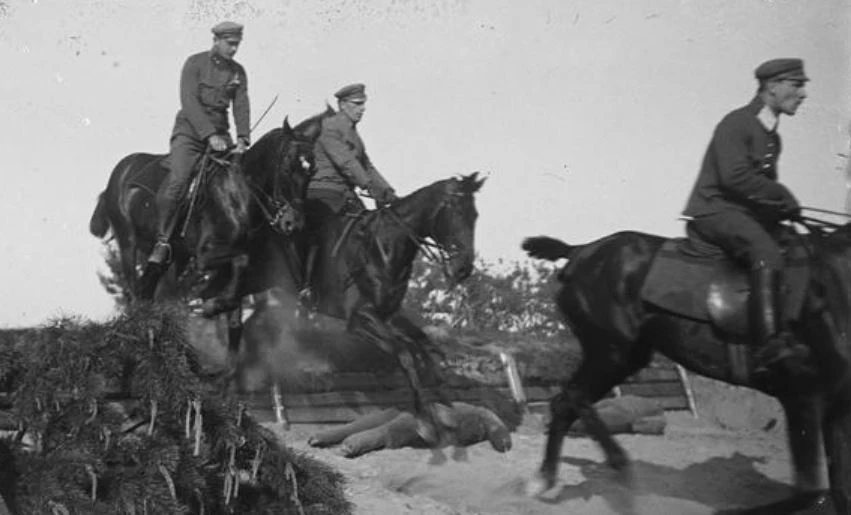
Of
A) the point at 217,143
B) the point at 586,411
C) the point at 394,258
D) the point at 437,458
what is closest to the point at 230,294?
the point at 217,143

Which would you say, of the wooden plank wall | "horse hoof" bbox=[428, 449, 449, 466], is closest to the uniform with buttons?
"horse hoof" bbox=[428, 449, 449, 466]

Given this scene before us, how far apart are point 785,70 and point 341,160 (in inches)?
207

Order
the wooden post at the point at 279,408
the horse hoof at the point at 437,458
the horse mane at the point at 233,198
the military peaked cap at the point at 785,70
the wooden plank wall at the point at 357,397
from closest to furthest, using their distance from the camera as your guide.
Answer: the military peaked cap at the point at 785,70, the horse hoof at the point at 437,458, the wooden post at the point at 279,408, the wooden plank wall at the point at 357,397, the horse mane at the point at 233,198

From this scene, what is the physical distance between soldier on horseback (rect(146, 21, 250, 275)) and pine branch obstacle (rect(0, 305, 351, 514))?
609 centimetres

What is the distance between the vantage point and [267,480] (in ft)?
25.5

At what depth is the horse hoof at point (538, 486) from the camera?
10.6 meters

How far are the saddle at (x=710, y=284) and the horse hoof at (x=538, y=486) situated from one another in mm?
1496

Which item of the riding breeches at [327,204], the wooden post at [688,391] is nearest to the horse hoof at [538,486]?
the riding breeches at [327,204]

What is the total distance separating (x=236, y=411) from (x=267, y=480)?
401 mm

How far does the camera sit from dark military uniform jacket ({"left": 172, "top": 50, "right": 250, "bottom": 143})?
13.8 meters

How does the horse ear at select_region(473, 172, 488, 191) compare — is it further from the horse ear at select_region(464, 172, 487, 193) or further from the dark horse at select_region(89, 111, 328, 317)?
the dark horse at select_region(89, 111, 328, 317)

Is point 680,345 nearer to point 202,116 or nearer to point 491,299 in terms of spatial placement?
point 202,116

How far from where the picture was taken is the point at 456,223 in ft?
42.9

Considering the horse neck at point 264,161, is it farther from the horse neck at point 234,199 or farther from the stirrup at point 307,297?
the stirrup at point 307,297
